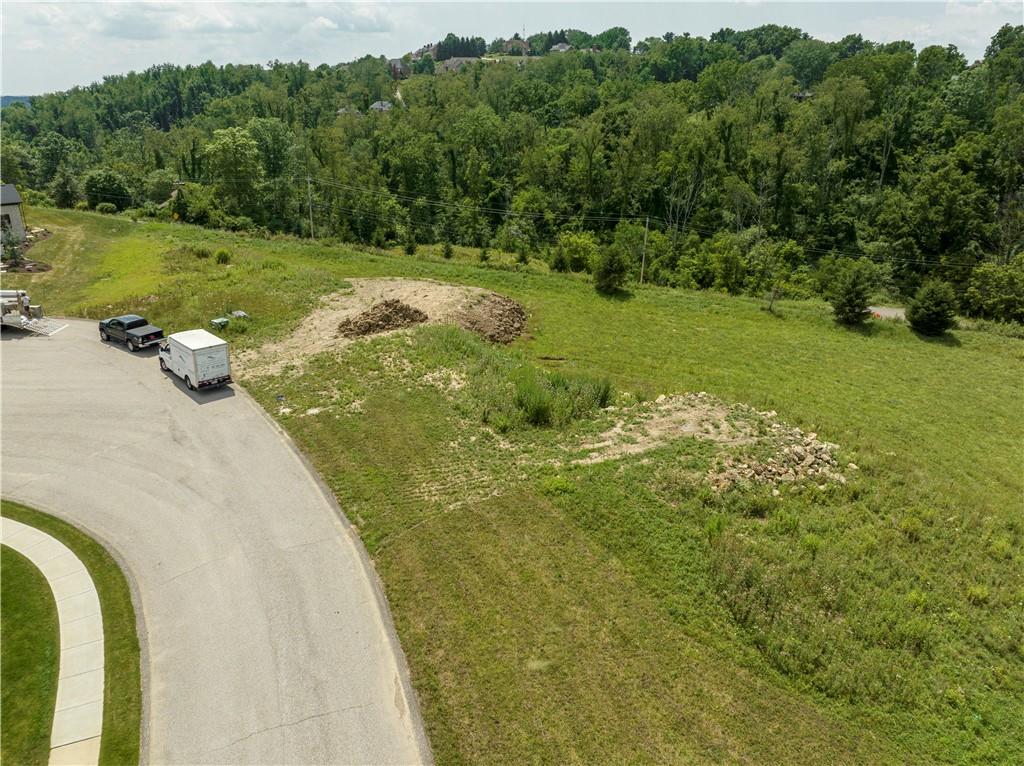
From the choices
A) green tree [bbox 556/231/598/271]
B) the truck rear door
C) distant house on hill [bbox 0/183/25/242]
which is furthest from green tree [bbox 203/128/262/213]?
the truck rear door

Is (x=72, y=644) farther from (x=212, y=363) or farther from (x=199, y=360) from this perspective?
(x=212, y=363)

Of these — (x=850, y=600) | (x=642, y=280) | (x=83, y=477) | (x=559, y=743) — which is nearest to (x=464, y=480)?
(x=559, y=743)

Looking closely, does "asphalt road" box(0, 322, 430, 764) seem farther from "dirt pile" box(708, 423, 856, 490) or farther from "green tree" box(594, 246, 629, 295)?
"green tree" box(594, 246, 629, 295)

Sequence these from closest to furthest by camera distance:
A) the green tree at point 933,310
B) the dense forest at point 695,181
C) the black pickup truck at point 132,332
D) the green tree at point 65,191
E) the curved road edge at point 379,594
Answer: the curved road edge at point 379,594, the black pickup truck at point 132,332, the green tree at point 933,310, the dense forest at point 695,181, the green tree at point 65,191

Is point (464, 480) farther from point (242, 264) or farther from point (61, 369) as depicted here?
point (242, 264)

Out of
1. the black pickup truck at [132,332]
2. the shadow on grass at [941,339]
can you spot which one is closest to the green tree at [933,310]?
the shadow on grass at [941,339]

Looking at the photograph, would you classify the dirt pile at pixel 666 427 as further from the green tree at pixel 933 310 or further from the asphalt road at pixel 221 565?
the green tree at pixel 933 310

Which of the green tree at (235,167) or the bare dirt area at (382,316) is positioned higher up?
the green tree at (235,167)
